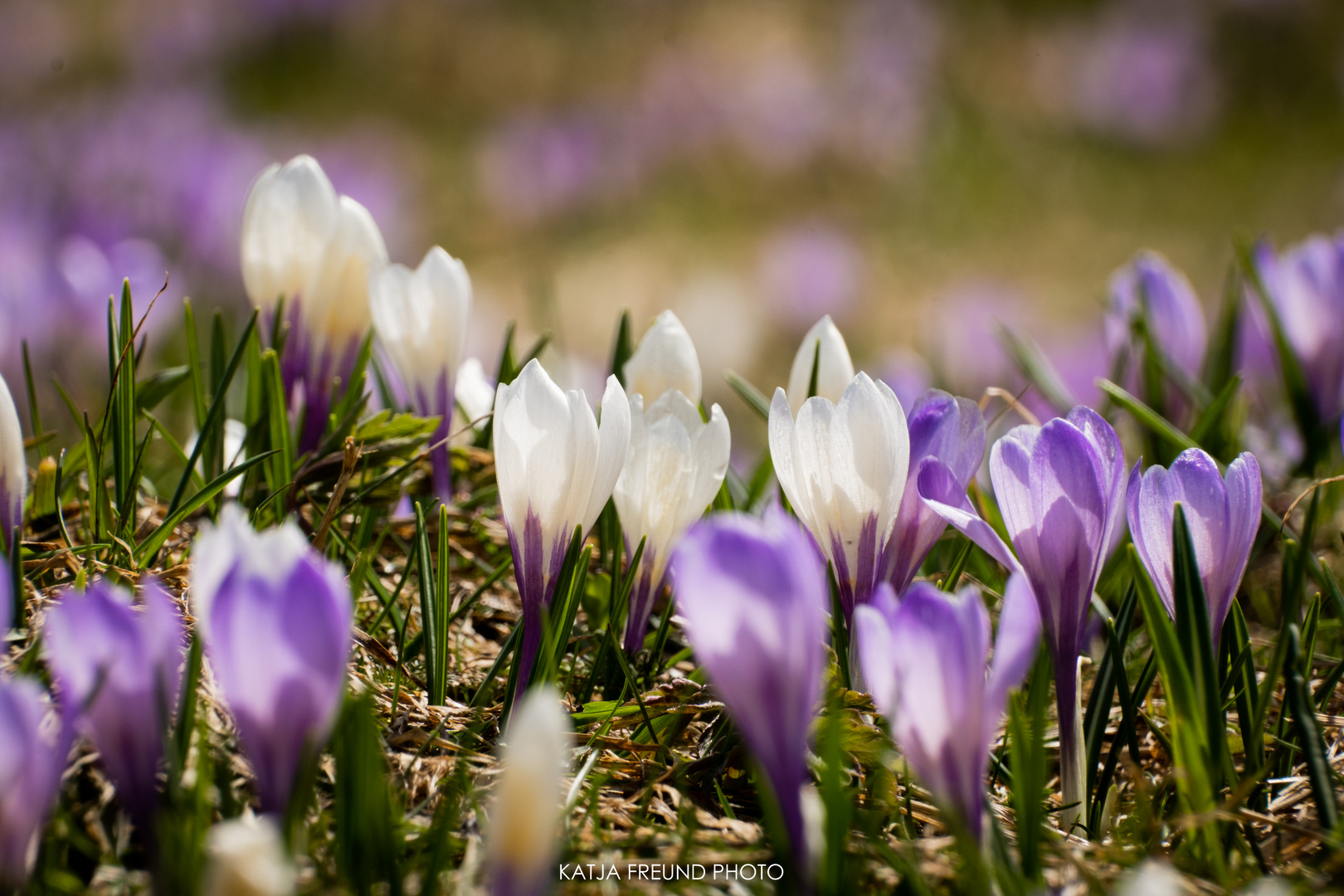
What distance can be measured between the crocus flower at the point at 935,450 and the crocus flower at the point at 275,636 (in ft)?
1.48

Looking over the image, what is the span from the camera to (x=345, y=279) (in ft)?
3.73

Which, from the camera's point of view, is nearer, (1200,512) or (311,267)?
(1200,512)

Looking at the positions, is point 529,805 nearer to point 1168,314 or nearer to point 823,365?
point 823,365

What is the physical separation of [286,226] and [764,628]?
0.78 metres

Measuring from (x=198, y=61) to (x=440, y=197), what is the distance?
231 centimetres

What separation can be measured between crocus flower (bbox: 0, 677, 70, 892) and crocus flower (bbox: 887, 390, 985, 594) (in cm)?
59

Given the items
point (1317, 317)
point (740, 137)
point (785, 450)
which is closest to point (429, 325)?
point (785, 450)

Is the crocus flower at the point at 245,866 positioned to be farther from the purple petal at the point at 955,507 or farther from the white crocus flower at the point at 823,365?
the white crocus flower at the point at 823,365

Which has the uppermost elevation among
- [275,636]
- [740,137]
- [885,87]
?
[885,87]

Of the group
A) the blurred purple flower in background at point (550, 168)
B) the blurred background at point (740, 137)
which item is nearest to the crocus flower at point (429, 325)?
the blurred background at point (740, 137)

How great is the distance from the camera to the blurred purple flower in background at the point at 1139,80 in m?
7.27

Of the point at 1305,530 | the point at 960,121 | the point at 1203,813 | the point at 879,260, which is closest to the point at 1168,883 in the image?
the point at 1203,813

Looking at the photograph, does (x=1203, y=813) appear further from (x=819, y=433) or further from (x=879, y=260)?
(x=879, y=260)

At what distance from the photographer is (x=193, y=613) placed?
847mm
